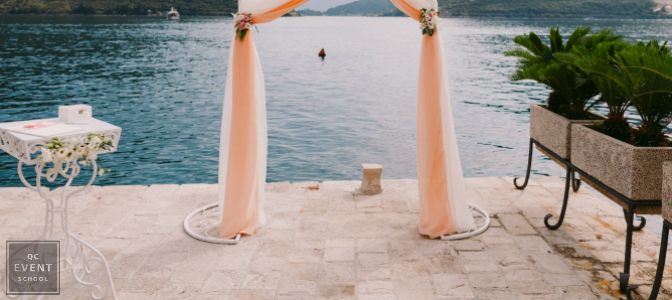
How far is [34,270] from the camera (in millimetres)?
3395

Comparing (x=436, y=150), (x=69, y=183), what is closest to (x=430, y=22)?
(x=436, y=150)

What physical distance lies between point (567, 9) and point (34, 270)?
97.8 m

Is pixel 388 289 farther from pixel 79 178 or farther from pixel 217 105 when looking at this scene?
pixel 217 105

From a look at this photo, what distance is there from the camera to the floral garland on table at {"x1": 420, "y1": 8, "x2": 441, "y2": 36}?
3965mm

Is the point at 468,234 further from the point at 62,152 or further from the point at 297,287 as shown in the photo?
the point at 62,152

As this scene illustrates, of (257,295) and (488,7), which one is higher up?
(488,7)

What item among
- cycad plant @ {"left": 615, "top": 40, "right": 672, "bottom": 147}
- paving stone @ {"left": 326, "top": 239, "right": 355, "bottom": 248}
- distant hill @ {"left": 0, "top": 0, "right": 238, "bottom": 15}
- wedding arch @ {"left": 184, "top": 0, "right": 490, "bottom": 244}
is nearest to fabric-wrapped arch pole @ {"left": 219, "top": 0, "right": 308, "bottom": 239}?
wedding arch @ {"left": 184, "top": 0, "right": 490, "bottom": 244}

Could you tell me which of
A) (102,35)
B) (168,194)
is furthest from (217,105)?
(102,35)

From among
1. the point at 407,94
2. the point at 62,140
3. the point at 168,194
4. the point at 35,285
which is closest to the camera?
the point at 62,140

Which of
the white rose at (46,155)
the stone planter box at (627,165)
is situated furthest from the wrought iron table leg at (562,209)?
the white rose at (46,155)

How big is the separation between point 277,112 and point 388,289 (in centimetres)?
1321

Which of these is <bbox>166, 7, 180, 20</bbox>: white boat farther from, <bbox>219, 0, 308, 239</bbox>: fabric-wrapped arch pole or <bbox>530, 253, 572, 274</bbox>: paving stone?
<bbox>530, 253, 572, 274</bbox>: paving stone

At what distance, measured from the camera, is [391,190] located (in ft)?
17.4

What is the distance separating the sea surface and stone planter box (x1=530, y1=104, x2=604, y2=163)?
4.50 meters
